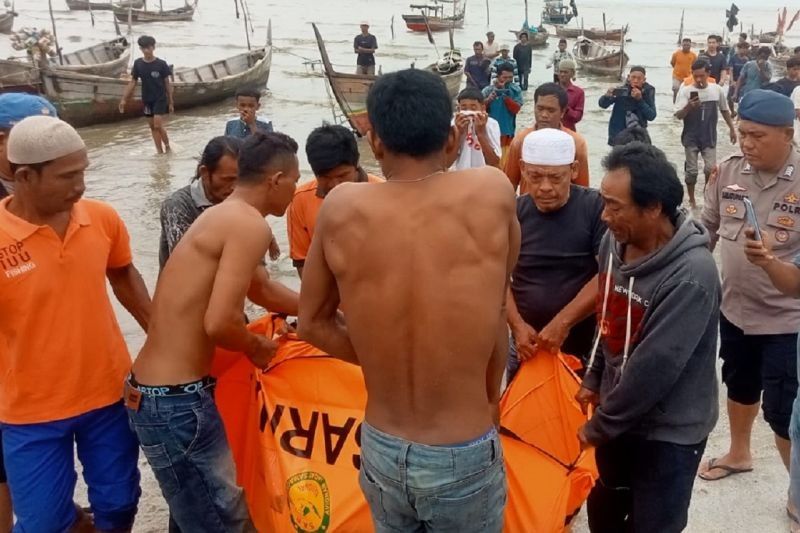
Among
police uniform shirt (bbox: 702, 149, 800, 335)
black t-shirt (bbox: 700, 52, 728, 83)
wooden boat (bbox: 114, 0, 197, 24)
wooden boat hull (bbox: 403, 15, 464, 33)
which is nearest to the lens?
police uniform shirt (bbox: 702, 149, 800, 335)

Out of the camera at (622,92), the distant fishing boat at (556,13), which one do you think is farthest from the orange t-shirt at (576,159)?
the distant fishing boat at (556,13)

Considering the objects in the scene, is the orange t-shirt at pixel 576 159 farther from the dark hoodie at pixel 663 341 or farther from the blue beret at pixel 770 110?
the dark hoodie at pixel 663 341

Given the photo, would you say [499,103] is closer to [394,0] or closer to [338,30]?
[338,30]

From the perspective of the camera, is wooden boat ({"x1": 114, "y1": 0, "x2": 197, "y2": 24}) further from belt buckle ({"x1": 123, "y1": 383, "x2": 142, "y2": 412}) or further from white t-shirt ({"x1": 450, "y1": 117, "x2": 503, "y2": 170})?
belt buckle ({"x1": 123, "y1": 383, "x2": 142, "y2": 412})

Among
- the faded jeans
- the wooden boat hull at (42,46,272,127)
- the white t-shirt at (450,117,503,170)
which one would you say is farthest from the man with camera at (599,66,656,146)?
the wooden boat hull at (42,46,272,127)

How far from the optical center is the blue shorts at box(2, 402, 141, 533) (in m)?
2.67

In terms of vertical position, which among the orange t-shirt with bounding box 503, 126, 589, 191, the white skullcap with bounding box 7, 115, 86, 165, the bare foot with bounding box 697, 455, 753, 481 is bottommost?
the bare foot with bounding box 697, 455, 753, 481

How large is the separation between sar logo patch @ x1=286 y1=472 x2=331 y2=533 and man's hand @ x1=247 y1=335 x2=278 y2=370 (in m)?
0.46

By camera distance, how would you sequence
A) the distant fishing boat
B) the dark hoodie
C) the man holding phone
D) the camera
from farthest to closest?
the distant fishing boat → the camera → the man holding phone → the dark hoodie

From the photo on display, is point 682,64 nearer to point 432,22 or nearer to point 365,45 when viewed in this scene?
point 365,45

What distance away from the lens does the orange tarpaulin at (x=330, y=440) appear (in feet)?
8.64

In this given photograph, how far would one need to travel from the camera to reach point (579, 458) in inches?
106

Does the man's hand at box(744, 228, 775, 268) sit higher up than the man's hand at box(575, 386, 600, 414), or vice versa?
the man's hand at box(744, 228, 775, 268)

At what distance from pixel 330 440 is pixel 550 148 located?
162 centimetres
